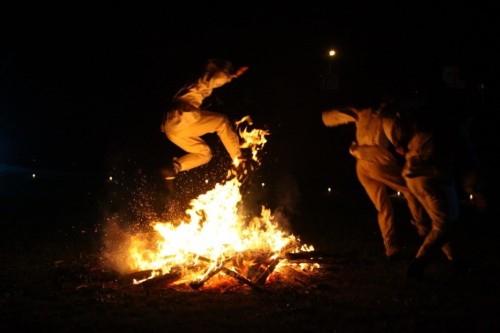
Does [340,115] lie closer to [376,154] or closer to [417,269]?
[376,154]

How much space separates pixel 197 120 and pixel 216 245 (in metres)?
2.02

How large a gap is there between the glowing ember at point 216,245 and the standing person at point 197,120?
1.15ft

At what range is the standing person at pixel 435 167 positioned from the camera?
7.14 meters

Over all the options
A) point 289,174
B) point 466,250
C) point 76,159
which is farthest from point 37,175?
point 466,250

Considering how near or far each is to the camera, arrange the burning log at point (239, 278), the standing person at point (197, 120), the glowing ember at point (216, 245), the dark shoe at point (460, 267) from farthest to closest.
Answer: the standing person at point (197, 120), the dark shoe at point (460, 267), the glowing ember at point (216, 245), the burning log at point (239, 278)

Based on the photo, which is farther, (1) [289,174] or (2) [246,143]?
(1) [289,174]

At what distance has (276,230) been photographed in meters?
8.94

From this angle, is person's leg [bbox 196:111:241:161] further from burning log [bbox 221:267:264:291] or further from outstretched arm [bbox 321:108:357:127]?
burning log [bbox 221:267:264:291]

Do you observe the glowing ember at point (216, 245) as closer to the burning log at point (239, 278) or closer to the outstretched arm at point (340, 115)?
the burning log at point (239, 278)

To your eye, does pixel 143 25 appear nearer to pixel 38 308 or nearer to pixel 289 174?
pixel 289 174

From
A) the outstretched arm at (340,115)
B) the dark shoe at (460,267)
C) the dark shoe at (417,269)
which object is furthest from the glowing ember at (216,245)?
the dark shoe at (460,267)

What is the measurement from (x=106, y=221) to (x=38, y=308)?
5757 mm

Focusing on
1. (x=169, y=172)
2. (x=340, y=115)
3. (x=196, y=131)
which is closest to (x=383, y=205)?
(x=340, y=115)

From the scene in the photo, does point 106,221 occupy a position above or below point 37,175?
below
